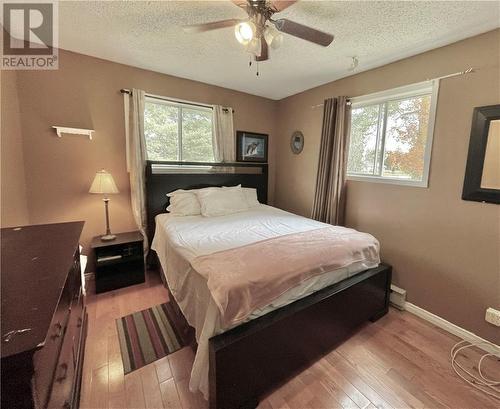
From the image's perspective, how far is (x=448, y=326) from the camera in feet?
6.63

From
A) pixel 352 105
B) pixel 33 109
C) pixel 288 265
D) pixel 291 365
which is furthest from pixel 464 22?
pixel 33 109

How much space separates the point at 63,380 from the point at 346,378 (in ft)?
5.26

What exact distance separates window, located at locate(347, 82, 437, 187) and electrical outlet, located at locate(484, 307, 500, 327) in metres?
1.10

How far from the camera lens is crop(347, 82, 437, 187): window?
2178 mm

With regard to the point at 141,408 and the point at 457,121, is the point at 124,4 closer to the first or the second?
the point at 141,408

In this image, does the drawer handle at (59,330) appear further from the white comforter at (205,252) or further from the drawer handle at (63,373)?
the white comforter at (205,252)

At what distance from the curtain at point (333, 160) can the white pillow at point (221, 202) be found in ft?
3.52

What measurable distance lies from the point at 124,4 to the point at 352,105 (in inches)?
95.4

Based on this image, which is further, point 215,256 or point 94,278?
point 94,278

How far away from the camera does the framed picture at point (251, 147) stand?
3.57 m

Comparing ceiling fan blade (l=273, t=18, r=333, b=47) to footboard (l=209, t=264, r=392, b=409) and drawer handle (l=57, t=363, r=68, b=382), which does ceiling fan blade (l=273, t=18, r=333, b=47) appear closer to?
footboard (l=209, t=264, r=392, b=409)

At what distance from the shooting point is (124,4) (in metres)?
1.62

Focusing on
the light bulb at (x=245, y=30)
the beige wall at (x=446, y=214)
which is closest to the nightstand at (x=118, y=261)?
the light bulb at (x=245, y=30)

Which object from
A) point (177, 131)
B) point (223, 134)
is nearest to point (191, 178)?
point (177, 131)
